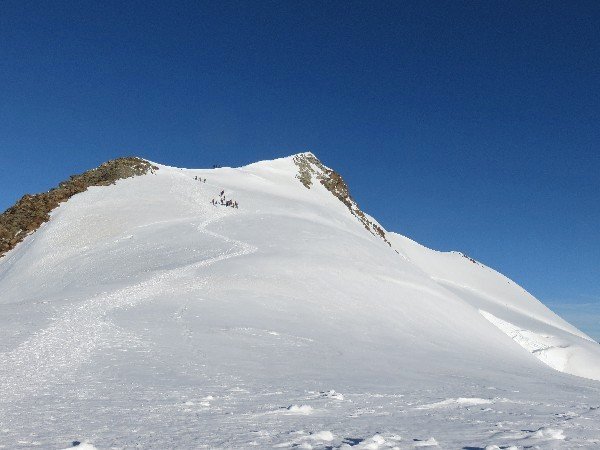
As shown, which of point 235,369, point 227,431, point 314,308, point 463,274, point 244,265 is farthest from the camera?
point 463,274

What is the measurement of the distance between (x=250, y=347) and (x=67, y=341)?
3.80 m

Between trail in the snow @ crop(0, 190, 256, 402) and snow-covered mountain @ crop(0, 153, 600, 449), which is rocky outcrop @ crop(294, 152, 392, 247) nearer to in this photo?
snow-covered mountain @ crop(0, 153, 600, 449)

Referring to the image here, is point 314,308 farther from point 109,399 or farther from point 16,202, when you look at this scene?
point 16,202

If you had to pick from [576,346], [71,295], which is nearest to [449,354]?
[71,295]

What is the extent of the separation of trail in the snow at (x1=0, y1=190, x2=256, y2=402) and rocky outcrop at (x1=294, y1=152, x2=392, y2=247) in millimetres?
36042

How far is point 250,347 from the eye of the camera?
36.9 ft

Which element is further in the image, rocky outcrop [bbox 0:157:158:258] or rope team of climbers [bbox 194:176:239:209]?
rope team of climbers [bbox 194:176:239:209]

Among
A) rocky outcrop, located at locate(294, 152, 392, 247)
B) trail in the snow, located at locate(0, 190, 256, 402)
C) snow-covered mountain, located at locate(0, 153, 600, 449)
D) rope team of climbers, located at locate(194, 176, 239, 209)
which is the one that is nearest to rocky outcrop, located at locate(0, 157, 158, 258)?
snow-covered mountain, located at locate(0, 153, 600, 449)

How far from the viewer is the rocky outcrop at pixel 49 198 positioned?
31.6 meters

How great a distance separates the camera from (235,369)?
364 inches

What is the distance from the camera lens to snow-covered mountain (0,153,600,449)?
563 centimetres

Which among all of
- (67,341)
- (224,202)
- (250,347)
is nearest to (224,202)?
(224,202)

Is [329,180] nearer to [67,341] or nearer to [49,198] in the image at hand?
[49,198]

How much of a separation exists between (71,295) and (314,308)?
26.6ft
